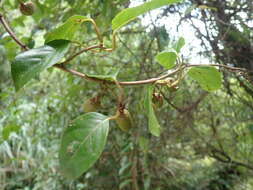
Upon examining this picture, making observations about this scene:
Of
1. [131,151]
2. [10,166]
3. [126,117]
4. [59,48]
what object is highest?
[59,48]

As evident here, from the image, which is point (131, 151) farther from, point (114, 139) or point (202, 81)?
point (202, 81)

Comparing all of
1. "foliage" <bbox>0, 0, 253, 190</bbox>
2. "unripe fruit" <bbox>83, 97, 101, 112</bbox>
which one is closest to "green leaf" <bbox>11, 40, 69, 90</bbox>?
"foliage" <bbox>0, 0, 253, 190</bbox>

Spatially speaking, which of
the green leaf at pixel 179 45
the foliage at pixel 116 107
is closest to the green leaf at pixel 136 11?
the foliage at pixel 116 107

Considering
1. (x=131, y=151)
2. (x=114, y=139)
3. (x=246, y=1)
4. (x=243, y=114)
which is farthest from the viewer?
(x=114, y=139)

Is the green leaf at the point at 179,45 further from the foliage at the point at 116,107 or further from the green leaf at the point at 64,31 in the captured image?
the green leaf at the point at 64,31

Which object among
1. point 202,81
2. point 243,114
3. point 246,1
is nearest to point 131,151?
point 243,114

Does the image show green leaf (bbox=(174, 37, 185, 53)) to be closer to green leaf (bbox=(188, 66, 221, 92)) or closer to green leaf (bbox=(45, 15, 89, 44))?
green leaf (bbox=(188, 66, 221, 92))
